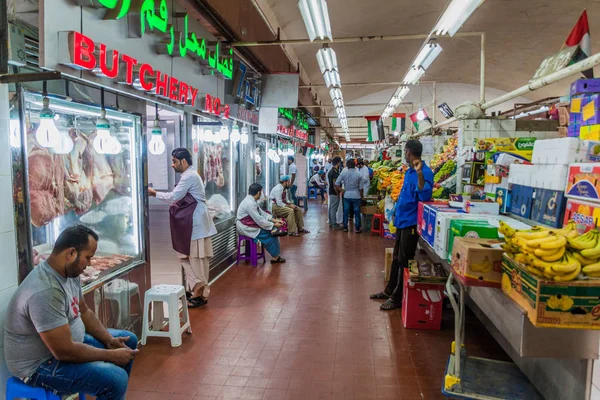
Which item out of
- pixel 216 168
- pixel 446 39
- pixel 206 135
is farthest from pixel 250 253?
pixel 446 39

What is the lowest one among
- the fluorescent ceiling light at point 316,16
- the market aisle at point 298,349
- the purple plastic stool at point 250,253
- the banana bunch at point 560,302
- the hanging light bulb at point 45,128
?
the market aisle at point 298,349

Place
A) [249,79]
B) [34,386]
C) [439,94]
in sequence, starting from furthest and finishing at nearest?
[439,94] → [249,79] → [34,386]

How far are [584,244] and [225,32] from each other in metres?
4.97

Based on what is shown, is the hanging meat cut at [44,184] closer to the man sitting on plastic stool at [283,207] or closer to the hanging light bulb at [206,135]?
the hanging light bulb at [206,135]

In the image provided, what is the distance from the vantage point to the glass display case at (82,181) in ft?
9.43

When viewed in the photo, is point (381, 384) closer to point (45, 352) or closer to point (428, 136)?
point (45, 352)

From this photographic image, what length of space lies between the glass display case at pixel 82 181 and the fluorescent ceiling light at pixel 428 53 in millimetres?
4200

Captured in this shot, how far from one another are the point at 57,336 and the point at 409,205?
402cm

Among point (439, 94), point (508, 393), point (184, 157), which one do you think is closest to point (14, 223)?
point (184, 157)

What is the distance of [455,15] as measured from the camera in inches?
182

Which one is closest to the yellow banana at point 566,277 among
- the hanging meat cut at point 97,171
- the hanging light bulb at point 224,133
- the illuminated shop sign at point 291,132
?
the hanging meat cut at point 97,171

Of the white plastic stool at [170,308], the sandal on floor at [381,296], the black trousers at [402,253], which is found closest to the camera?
the white plastic stool at [170,308]

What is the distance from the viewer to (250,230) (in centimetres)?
735

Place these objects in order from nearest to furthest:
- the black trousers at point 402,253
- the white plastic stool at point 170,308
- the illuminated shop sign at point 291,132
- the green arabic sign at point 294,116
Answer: the white plastic stool at point 170,308 → the black trousers at point 402,253 → the illuminated shop sign at point 291,132 → the green arabic sign at point 294,116
